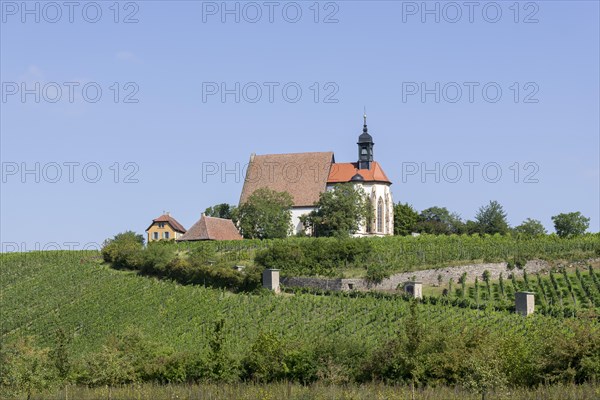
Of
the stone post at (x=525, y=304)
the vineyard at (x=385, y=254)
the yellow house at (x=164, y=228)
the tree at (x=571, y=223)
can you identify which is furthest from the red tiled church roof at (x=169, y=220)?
the stone post at (x=525, y=304)

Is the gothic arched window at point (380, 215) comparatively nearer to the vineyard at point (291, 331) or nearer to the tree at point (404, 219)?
the tree at point (404, 219)

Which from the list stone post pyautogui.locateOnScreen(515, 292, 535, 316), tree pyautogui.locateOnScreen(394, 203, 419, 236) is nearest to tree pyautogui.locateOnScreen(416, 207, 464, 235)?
tree pyautogui.locateOnScreen(394, 203, 419, 236)

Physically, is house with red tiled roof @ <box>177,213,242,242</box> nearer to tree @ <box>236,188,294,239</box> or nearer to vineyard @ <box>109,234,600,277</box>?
tree @ <box>236,188,294,239</box>

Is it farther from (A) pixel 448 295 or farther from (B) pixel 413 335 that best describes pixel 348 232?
(B) pixel 413 335

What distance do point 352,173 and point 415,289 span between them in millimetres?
33663

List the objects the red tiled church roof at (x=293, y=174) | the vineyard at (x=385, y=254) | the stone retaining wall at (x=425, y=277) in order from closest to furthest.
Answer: the stone retaining wall at (x=425, y=277) → the vineyard at (x=385, y=254) → the red tiled church roof at (x=293, y=174)

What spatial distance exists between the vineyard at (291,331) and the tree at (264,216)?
44.2 ft

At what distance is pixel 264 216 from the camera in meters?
83.0

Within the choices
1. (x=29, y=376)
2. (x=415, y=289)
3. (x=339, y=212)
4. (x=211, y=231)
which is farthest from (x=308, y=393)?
(x=211, y=231)

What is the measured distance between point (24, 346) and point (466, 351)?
2606 centimetres

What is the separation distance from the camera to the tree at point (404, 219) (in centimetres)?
9600

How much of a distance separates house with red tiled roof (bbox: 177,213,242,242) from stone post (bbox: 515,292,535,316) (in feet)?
117

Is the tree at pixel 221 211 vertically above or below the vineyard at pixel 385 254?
above

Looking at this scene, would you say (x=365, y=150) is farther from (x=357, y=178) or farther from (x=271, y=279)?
(x=271, y=279)
